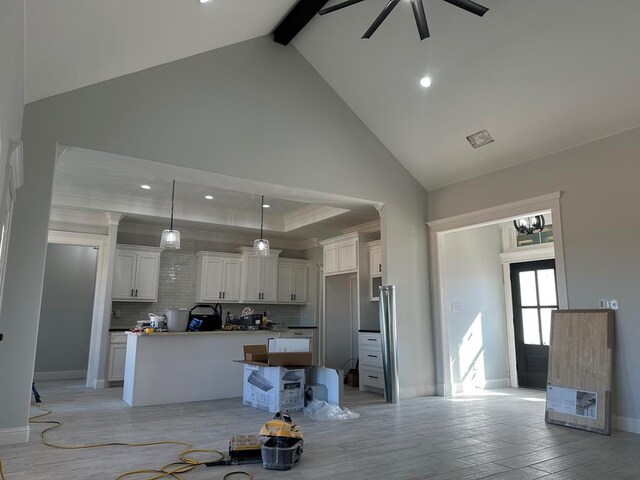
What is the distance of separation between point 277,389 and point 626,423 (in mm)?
3479

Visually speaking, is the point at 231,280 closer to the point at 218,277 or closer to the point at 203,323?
the point at 218,277

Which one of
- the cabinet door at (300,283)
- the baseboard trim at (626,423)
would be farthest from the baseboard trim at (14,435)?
the cabinet door at (300,283)

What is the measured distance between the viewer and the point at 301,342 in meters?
5.12

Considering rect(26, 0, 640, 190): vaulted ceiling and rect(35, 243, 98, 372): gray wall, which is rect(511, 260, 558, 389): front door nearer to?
rect(26, 0, 640, 190): vaulted ceiling

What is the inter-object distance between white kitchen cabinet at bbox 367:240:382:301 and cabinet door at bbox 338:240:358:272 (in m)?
0.27

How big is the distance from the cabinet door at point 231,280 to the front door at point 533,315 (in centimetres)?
498

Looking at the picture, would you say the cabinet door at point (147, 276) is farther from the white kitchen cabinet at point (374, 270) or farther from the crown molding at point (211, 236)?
the white kitchen cabinet at point (374, 270)

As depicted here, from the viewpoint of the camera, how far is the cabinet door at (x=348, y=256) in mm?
7324

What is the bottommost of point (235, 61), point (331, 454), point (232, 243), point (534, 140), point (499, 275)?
point (331, 454)

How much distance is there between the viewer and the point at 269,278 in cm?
873

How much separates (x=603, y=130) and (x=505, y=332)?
3605mm

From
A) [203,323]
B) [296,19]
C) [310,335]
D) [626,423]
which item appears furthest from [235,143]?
[626,423]

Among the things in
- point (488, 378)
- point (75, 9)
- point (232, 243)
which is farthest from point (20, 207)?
point (488, 378)

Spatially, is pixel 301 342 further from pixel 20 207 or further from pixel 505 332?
pixel 505 332
